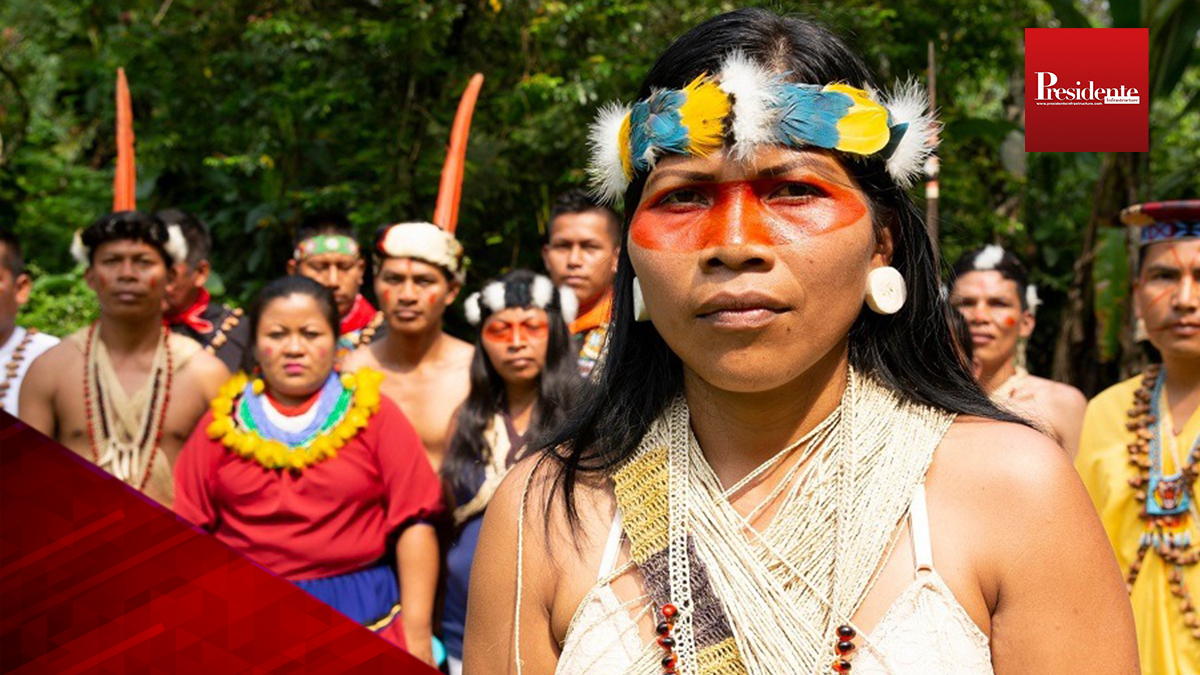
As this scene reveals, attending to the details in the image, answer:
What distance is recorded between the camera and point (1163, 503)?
362cm

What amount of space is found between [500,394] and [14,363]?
2386mm

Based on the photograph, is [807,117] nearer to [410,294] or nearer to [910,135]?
[910,135]

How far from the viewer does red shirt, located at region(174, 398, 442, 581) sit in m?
4.09

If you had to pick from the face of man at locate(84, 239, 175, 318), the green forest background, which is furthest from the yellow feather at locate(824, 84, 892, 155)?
the green forest background

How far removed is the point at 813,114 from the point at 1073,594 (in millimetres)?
802

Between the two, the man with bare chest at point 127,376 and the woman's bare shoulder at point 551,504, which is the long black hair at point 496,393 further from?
the woman's bare shoulder at point 551,504

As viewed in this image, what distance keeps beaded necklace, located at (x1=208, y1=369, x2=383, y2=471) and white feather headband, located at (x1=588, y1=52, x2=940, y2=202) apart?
101 inches

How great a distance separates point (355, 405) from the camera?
4.35 metres

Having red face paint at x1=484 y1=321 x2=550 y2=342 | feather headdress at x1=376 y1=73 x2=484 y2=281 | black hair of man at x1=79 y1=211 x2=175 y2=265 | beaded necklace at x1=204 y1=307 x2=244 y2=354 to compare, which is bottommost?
red face paint at x1=484 y1=321 x2=550 y2=342

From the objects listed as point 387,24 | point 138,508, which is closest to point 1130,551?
point 138,508

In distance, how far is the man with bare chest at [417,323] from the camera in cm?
529

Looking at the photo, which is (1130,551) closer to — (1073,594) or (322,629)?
(1073,594)

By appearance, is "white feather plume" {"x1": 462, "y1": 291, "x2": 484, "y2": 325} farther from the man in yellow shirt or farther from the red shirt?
the man in yellow shirt

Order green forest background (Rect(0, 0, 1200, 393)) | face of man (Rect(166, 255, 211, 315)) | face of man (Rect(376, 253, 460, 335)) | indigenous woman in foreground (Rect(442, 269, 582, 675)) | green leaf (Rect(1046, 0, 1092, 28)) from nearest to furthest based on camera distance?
indigenous woman in foreground (Rect(442, 269, 582, 675)) → face of man (Rect(376, 253, 460, 335)) → face of man (Rect(166, 255, 211, 315)) → green leaf (Rect(1046, 0, 1092, 28)) → green forest background (Rect(0, 0, 1200, 393))
